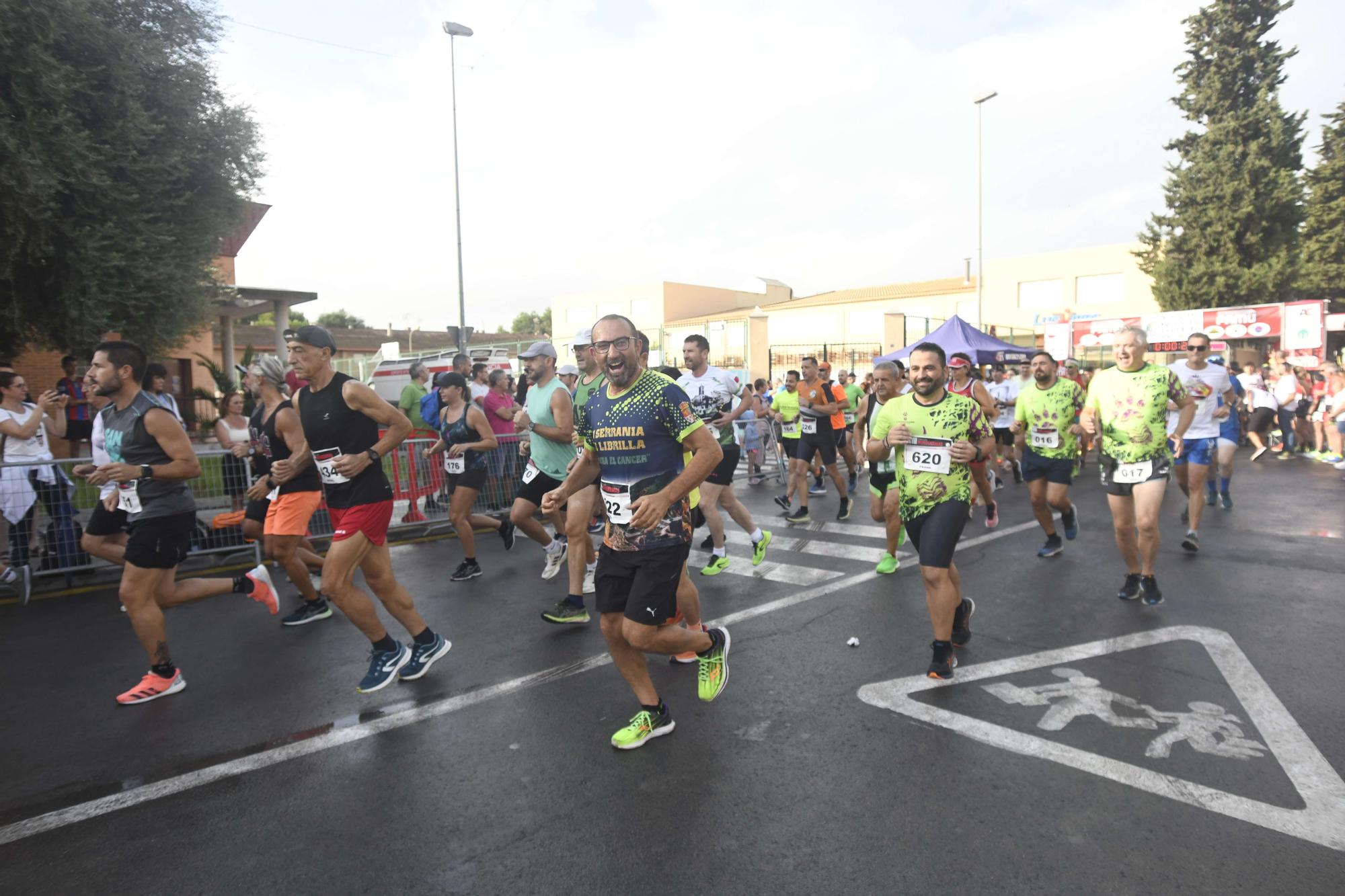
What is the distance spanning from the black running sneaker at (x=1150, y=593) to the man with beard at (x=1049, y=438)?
128cm

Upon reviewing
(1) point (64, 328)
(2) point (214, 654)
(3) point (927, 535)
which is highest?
(1) point (64, 328)

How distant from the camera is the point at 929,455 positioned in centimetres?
454

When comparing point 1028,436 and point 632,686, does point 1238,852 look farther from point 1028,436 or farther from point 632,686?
point 1028,436

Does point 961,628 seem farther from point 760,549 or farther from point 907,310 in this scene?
point 907,310

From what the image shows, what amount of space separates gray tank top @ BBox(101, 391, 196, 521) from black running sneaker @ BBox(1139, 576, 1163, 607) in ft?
21.3

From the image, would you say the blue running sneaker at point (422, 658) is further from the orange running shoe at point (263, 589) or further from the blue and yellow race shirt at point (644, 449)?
the blue and yellow race shirt at point (644, 449)

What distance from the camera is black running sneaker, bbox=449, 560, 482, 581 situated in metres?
7.05

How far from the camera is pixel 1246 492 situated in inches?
438

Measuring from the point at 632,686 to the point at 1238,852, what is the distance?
2420 mm

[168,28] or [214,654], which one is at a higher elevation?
[168,28]

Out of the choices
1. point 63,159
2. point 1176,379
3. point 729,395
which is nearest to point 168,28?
point 63,159

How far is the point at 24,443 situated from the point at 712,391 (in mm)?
6397

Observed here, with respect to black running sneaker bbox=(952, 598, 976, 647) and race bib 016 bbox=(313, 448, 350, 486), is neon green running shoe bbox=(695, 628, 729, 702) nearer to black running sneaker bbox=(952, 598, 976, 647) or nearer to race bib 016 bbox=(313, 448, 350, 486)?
black running sneaker bbox=(952, 598, 976, 647)

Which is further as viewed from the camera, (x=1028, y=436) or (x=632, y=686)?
(x=1028, y=436)
